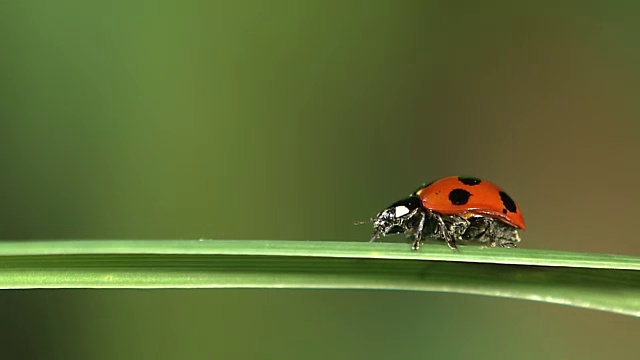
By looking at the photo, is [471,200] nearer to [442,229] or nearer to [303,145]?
[442,229]

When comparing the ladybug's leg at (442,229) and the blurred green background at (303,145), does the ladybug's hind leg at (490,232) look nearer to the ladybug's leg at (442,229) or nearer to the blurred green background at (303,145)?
the ladybug's leg at (442,229)

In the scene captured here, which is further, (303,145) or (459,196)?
(303,145)

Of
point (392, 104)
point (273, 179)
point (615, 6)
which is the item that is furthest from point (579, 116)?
point (273, 179)

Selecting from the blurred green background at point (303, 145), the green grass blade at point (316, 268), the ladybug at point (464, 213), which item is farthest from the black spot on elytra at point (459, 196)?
the blurred green background at point (303, 145)

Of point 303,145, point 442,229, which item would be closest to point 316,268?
point 442,229

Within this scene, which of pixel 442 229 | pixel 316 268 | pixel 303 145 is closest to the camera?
pixel 316 268

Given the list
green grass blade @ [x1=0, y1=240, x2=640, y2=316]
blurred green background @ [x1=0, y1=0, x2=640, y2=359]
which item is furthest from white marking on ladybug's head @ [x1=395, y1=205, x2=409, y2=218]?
blurred green background @ [x1=0, y1=0, x2=640, y2=359]
